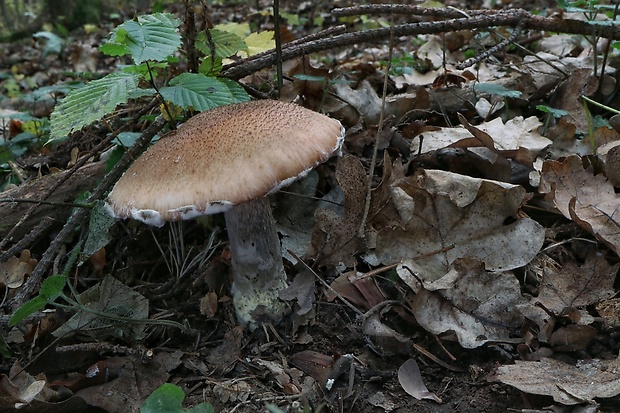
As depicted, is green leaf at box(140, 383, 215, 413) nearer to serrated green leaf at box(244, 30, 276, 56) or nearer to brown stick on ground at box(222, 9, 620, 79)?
brown stick on ground at box(222, 9, 620, 79)

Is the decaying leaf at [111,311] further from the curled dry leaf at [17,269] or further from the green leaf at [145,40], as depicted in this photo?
the green leaf at [145,40]

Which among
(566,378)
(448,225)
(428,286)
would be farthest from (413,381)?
(448,225)

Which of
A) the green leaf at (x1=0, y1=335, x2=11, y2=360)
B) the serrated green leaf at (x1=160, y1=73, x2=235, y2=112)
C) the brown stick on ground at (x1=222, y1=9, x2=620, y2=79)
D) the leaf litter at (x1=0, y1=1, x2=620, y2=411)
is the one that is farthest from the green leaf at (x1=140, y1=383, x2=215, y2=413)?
the brown stick on ground at (x1=222, y1=9, x2=620, y2=79)

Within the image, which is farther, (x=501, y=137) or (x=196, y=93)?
(x=501, y=137)

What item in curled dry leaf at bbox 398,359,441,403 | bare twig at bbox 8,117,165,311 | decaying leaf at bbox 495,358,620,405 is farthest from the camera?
bare twig at bbox 8,117,165,311

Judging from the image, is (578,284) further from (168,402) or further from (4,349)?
(4,349)

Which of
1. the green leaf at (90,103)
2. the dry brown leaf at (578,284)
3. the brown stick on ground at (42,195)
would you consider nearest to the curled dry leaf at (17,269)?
the brown stick on ground at (42,195)
